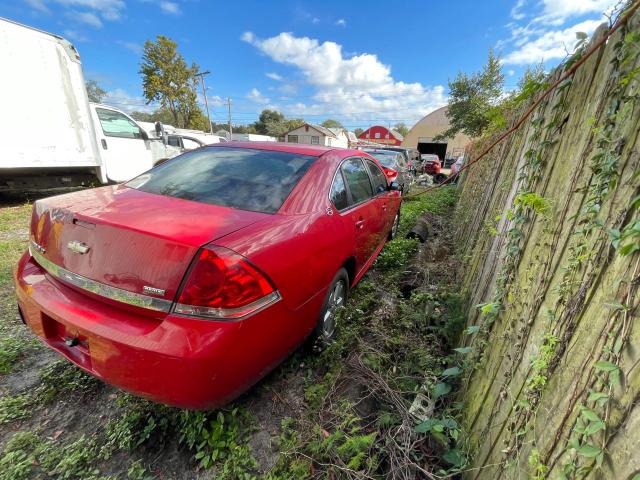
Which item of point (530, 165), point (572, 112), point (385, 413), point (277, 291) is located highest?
point (572, 112)

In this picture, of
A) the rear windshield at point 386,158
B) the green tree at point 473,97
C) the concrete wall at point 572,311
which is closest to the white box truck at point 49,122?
the rear windshield at point 386,158

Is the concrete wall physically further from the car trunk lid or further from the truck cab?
the truck cab

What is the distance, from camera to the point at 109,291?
1.46 m

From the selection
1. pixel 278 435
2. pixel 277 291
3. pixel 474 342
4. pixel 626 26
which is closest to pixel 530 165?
pixel 626 26

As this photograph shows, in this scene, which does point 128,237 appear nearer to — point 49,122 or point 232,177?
point 232,177

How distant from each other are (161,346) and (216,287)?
346 mm

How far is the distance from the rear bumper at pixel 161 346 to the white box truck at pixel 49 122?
18.7 feet

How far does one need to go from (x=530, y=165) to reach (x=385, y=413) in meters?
1.76

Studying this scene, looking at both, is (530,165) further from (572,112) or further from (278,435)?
(278,435)

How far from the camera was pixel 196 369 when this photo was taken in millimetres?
1349

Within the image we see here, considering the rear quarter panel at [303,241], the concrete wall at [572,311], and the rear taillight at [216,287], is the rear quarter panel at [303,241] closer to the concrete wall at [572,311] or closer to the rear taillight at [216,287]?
the rear taillight at [216,287]

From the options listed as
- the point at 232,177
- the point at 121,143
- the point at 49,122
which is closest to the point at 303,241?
the point at 232,177

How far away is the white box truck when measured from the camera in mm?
5250

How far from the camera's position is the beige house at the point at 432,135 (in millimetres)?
35312
